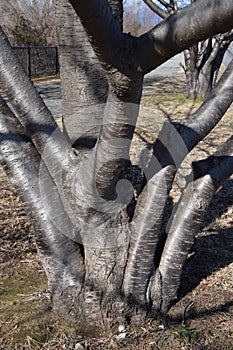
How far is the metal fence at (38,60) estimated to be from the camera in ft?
50.6

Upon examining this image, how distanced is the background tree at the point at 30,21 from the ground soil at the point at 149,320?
1501 centimetres

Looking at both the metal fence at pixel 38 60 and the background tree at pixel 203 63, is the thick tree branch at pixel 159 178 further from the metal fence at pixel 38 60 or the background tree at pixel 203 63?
the metal fence at pixel 38 60

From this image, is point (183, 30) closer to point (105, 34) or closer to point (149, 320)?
point (105, 34)

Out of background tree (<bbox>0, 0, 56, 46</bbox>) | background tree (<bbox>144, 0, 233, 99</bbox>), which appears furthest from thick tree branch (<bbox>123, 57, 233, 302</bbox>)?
background tree (<bbox>0, 0, 56, 46</bbox>)

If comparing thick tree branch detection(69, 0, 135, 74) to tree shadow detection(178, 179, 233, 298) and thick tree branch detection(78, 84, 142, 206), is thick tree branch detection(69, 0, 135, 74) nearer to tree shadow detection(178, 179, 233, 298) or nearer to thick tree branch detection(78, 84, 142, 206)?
thick tree branch detection(78, 84, 142, 206)

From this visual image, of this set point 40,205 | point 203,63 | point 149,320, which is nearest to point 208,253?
point 149,320

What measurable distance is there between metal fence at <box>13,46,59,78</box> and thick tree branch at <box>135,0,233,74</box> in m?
14.4

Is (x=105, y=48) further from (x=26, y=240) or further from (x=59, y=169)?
(x=26, y=240)

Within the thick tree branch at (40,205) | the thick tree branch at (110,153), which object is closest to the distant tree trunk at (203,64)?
the thick tree branch at (40,205)

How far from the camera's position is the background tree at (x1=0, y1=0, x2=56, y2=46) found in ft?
57.6

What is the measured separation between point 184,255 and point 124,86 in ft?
4.13

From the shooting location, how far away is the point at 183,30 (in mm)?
1310

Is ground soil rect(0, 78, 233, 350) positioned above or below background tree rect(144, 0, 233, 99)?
above

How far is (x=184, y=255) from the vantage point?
8.02 feet
